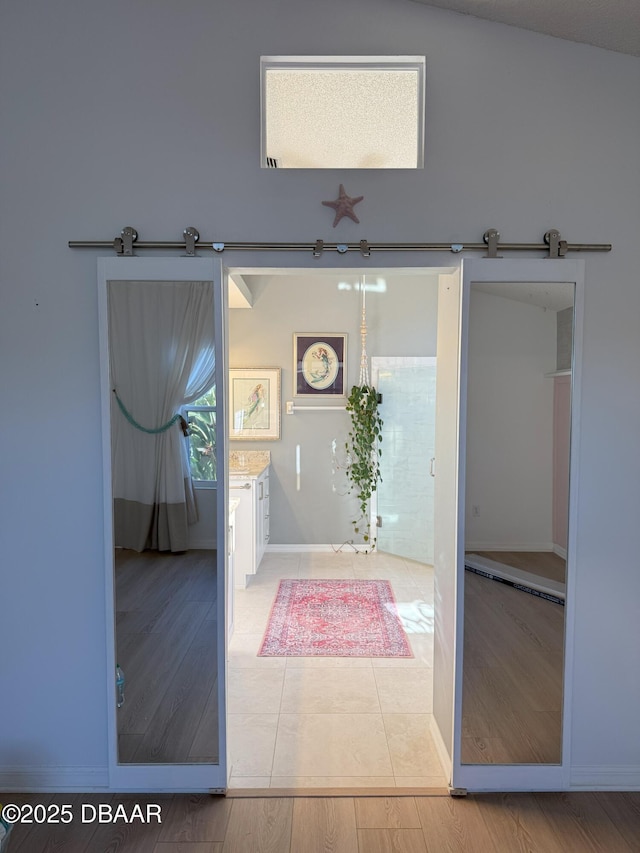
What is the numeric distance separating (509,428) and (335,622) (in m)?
2.19

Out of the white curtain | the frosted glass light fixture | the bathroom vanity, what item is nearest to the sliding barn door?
the white curtain

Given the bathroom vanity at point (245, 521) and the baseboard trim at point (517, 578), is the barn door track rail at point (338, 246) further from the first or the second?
the bathroom vanity at point (245, 521)

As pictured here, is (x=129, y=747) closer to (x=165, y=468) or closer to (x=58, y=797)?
(x=58, y=797)

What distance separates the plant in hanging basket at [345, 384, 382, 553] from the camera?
5.20 meters

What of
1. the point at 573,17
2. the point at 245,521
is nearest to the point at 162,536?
the point at 245,521

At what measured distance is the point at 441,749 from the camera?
7.80ft

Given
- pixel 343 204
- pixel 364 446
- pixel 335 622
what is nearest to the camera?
pixel 343 204

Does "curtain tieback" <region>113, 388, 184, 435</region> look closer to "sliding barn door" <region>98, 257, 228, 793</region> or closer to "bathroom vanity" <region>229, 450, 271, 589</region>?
"sliding barn door" <region>98, 257, 228, 793</region>

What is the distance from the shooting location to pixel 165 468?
2.14 m

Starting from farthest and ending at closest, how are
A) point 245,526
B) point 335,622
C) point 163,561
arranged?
point 245,526 → point 335,622 → point 163,561

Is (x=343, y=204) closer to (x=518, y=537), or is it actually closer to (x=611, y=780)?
(x=518, y=537)

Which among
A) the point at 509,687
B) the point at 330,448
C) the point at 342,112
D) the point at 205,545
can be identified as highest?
the point at 342,112

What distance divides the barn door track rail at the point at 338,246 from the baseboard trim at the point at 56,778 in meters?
2.00

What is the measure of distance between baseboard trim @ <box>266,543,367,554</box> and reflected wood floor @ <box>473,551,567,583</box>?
10.8 ft
